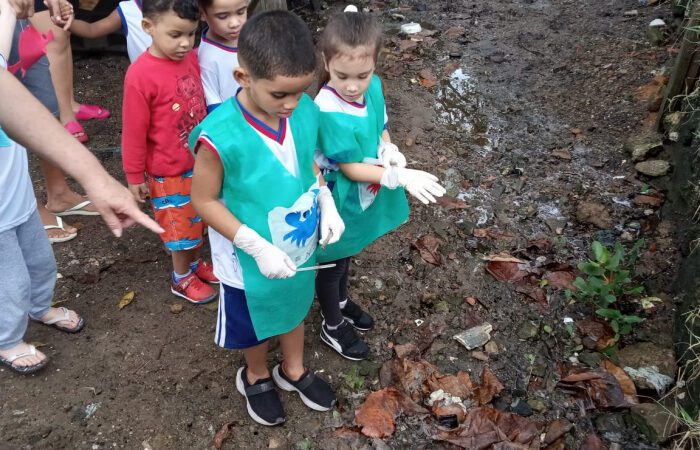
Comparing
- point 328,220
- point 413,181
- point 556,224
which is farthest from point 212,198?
point 556,224

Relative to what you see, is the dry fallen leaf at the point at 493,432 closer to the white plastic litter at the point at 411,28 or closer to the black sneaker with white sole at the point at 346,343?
the black sneaker with white sole at the point at 346,343

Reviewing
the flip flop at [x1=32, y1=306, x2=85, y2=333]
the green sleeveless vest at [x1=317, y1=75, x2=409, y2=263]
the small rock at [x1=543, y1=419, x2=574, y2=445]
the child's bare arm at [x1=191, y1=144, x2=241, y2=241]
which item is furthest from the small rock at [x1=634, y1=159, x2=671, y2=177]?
the flip flop at [x1=32, y1=306, x2=85, y2=333]

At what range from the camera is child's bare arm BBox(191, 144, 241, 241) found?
1.90m

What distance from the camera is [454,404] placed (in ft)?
8.93

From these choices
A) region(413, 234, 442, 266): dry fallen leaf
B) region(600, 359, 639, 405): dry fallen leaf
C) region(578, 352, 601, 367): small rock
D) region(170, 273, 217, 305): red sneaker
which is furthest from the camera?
region(413, 234, 442, 266): dry fallen leaf

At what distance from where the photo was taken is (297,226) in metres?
2.11

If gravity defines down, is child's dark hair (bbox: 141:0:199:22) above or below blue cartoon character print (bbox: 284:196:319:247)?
above

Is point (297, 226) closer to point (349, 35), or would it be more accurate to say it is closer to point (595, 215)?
point (349, 35)

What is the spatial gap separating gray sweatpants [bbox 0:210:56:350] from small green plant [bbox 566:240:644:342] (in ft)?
9.15

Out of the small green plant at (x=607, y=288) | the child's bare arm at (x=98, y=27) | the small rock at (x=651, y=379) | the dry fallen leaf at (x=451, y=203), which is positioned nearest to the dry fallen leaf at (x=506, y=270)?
the small green plant at (x=607, y=288)

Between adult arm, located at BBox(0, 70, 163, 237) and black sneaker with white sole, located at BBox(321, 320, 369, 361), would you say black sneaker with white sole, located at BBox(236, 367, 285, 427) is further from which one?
adult arm, located at BBox(0, 70, 163, 237)

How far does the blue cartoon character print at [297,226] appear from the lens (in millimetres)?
2041

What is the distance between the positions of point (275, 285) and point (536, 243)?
2.15 m

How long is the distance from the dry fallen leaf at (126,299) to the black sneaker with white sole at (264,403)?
1.03 m
